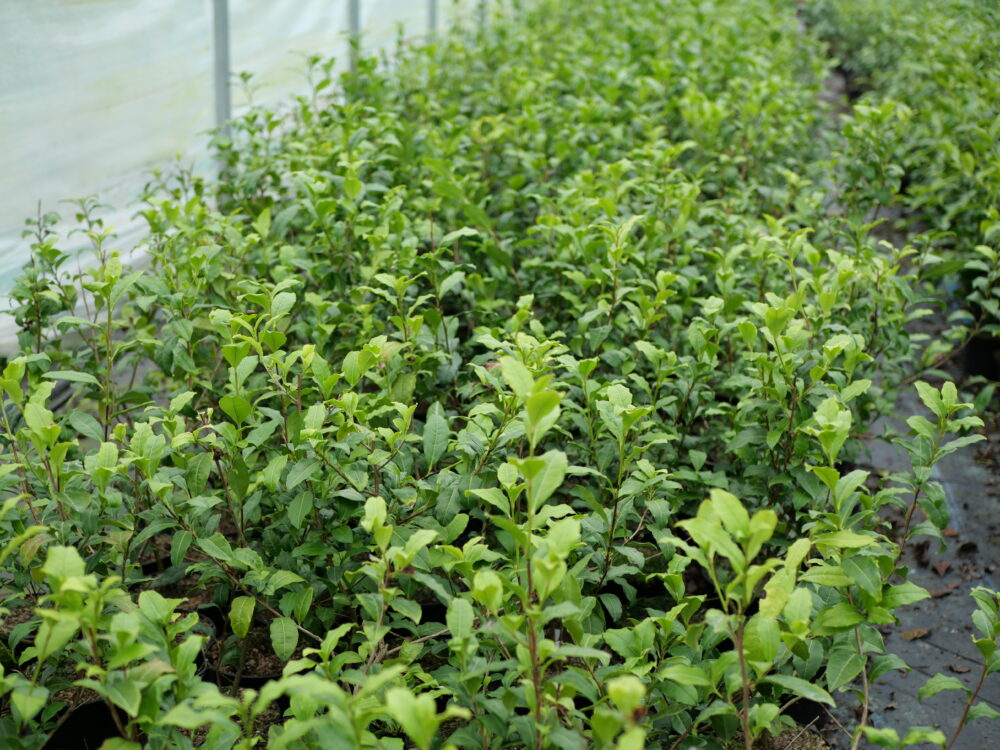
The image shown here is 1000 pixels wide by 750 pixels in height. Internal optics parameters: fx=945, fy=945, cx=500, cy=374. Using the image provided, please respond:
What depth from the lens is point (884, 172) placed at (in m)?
4.00

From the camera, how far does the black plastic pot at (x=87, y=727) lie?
1.98 meters

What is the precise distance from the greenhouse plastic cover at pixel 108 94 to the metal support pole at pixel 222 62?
30 mm

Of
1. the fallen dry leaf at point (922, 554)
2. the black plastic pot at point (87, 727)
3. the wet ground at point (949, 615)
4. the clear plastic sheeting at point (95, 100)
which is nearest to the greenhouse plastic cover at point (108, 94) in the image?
the clear plastic sheeting at point (95, 100)

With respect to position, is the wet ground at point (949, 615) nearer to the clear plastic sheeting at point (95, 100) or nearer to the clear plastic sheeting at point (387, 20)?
the clear plastic sheeting at point (95, 100)

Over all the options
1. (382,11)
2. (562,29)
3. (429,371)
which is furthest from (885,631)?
(382,11)

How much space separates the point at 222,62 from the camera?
4.88m

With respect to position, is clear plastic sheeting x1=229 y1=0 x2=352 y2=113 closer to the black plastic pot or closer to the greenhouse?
the greenhouse

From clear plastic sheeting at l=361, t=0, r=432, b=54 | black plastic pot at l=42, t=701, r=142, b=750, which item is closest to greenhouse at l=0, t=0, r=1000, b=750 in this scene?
black plastic pot at l=42, t=701, r=142, b=750

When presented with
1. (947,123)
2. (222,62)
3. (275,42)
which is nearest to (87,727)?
(222,62)

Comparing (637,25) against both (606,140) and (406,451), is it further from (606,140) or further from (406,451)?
(406,451)

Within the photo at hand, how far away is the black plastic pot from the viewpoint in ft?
6.49

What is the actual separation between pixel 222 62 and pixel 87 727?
3.77 meters

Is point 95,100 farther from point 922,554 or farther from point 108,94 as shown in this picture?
point 922,554

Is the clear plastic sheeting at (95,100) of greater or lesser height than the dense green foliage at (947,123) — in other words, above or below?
above
